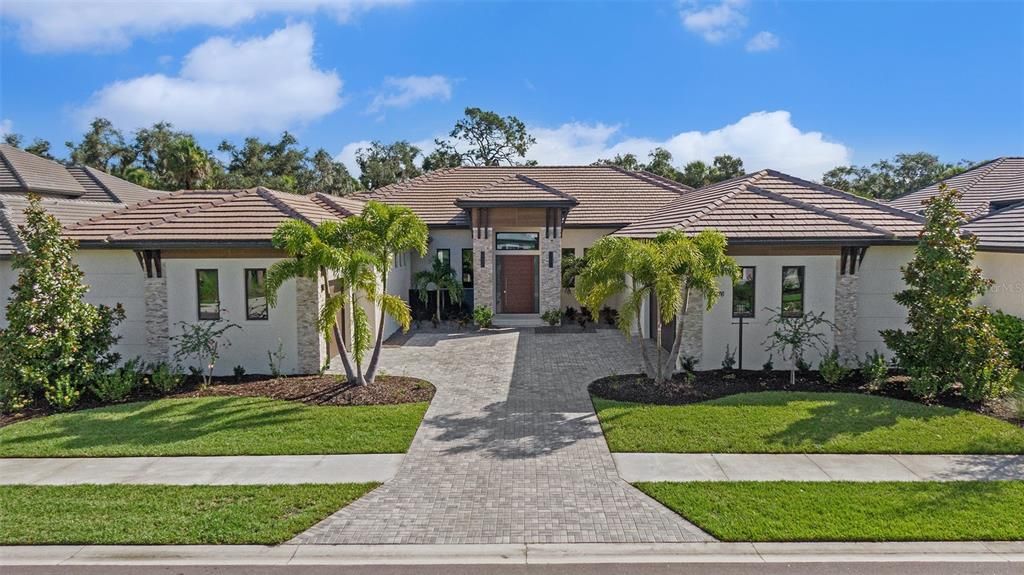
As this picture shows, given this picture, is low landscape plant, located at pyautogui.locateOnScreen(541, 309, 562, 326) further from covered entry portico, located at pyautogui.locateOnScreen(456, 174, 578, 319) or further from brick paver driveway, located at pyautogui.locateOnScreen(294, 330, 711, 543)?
brick paver driveway, located at pyautogui.locateOnScreen(294, 330, 711, 543)

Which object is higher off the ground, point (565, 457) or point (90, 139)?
point (90, 139)

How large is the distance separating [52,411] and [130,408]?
1.51 m

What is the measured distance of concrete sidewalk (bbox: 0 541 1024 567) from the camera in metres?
6.29

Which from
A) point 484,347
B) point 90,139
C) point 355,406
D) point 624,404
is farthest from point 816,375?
point 90,139

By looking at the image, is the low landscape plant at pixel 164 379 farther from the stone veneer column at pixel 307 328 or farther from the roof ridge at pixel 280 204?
the roof ridge at pixel 280 204

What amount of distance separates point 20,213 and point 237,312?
23.6 feet

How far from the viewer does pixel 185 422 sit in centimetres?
1077

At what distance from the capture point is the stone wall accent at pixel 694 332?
13977 mm

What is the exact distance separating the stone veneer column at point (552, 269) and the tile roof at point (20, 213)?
13741mm

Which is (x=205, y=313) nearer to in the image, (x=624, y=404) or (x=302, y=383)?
(x=302, y=383)

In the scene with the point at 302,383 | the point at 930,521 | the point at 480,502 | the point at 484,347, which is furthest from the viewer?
the point at 484,347

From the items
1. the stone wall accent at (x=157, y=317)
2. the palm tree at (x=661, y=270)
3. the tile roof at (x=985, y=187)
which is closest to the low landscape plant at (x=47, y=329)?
the stone wall accent at (x=157, y=317)

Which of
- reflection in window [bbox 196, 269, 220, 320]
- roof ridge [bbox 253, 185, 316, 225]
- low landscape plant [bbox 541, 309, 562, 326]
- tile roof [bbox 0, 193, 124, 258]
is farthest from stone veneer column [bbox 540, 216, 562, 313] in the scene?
tile roof [bbox 0, 193, 124, 258]

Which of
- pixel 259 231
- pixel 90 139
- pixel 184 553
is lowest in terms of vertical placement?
pixel 184 553
